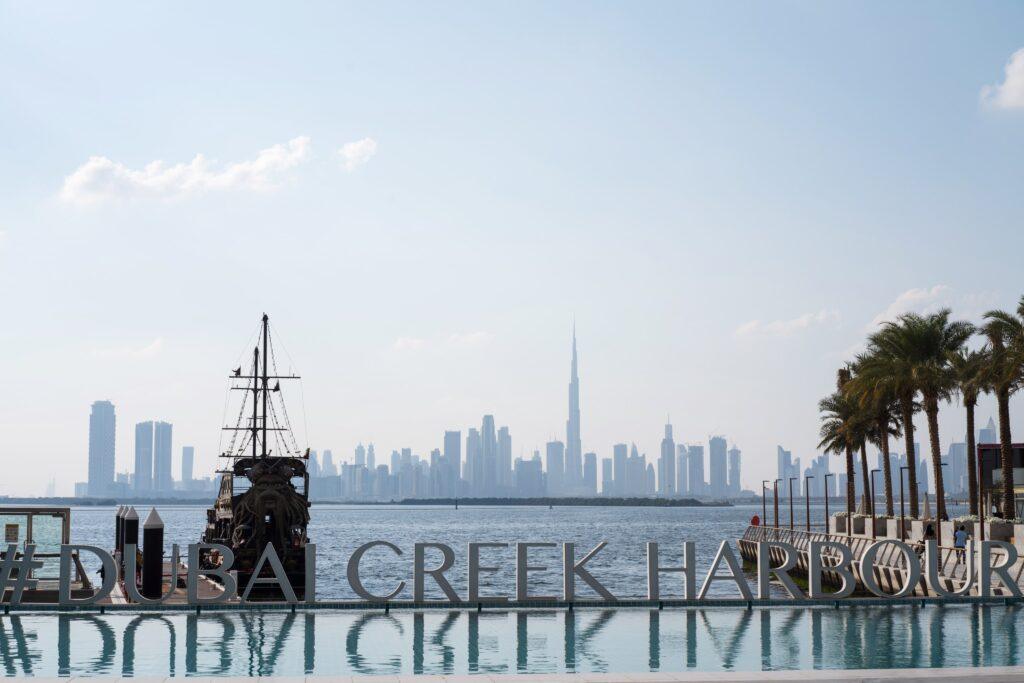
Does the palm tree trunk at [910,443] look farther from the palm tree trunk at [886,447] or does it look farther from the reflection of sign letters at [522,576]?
the reflection of sign letters at [522,576]

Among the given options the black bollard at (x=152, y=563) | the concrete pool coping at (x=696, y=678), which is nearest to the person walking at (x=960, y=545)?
the concrete pool coping at (x=696, y=678)

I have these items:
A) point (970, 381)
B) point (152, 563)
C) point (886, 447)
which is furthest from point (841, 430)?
point (152, 563)

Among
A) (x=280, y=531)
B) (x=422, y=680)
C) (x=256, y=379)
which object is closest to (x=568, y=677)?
(x=422, y=680)

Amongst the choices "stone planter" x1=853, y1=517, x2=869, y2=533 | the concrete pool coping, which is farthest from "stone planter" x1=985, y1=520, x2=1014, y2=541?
the concrete pool coping

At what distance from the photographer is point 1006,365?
4950cm

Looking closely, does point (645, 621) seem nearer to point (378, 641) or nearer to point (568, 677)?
point (378, 641)

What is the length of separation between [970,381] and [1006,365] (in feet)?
17.4

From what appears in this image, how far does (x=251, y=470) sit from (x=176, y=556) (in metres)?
39.0

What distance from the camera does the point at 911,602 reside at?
29.3m

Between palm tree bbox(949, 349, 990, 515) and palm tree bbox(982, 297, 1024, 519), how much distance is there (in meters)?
0.65

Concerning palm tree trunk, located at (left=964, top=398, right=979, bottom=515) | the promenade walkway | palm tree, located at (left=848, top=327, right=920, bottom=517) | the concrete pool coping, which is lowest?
the promenade walkway

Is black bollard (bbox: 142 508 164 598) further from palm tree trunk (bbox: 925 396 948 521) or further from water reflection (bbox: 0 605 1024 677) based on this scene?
palm tree trunk (bbox: 925 396 948 521)

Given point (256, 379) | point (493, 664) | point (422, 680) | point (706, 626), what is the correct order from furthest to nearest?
point (256, 379), point (706, 626), point (493, 664), point (422, 680)

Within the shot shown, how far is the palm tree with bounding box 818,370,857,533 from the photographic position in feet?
269
